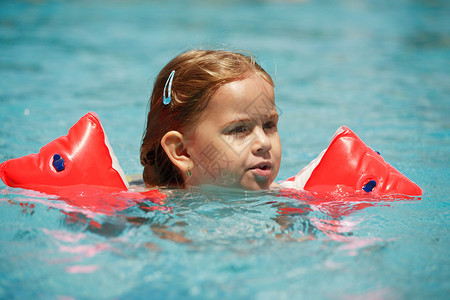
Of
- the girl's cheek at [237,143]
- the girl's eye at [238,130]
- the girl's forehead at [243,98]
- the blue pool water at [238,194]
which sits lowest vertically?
the blue pool water at [238,194]

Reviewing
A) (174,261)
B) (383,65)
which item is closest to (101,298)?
(174,261)

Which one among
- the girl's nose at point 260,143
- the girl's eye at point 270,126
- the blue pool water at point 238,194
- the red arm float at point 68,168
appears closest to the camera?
the blue pool water at point 238,194

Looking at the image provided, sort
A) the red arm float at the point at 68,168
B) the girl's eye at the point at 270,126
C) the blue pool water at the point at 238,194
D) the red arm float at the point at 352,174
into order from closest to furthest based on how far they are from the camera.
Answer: the blue pool water at the point at 238,194 < the girl's eye at the point at 270,126 < the red arm float at the point at 68,168 < the red arm float at the point at 352,174

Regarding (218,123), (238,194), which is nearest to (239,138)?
(218,123)

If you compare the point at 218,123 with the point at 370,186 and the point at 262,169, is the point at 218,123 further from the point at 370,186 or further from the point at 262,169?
the point at 370,186

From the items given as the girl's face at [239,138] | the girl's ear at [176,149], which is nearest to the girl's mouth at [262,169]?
the girl's face at [239,138]

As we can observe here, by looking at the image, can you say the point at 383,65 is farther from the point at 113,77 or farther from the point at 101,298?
the point at 101,298

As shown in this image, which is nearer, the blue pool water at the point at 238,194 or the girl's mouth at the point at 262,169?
the blue pool water at the point at 238,194

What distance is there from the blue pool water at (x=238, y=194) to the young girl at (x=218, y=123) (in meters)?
0.20

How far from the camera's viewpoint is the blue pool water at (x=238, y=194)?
2.29 m

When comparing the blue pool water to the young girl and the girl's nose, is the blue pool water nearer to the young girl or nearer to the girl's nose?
the young girl

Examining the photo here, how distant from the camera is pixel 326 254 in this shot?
2.52m

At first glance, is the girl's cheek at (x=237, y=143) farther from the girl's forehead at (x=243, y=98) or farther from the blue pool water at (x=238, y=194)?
the blue pool water at (x=238, y=194)

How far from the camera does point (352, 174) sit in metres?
3.53
